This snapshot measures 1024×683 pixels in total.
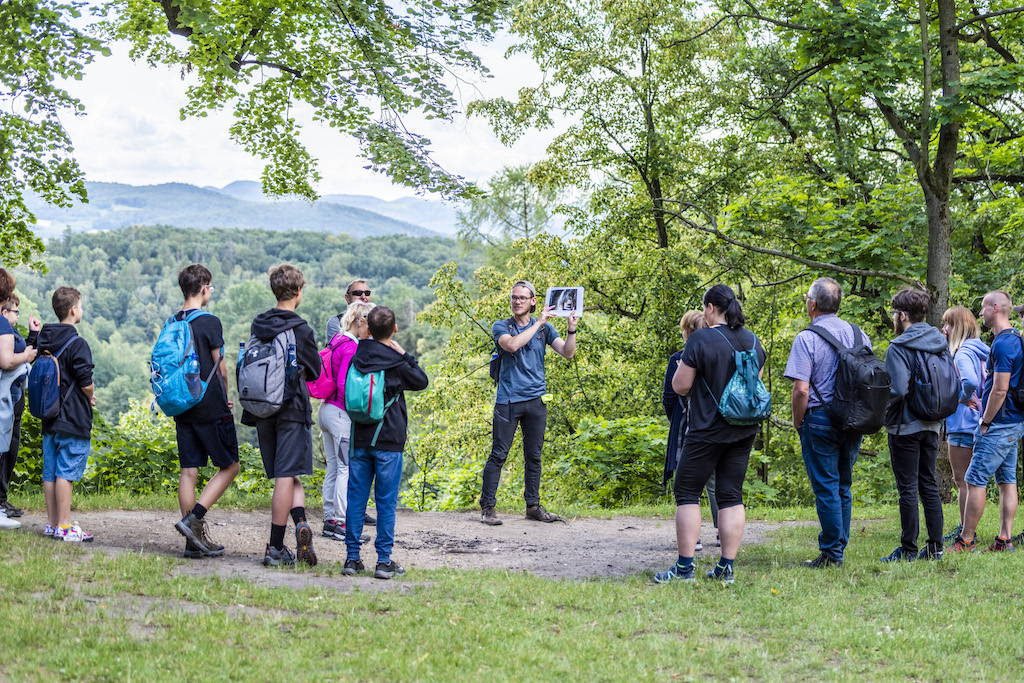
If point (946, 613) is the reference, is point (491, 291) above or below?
above

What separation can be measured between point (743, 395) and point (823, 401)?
0.89m

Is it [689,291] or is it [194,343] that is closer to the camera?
[194,343]

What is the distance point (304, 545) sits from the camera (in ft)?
18.3

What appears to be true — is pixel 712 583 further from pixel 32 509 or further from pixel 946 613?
pixel 32 509

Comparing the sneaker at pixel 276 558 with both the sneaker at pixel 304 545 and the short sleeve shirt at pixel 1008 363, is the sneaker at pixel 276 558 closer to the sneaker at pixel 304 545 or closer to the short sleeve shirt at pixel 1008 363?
the sneaker at pixel 304 545

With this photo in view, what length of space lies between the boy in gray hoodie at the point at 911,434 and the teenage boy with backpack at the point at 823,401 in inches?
17.2

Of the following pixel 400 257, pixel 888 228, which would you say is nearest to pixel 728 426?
pixel 888 228

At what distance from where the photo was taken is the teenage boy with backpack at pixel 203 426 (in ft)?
18.5

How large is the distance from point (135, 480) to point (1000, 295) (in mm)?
8499


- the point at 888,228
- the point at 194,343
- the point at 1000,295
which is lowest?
the point at 194,343

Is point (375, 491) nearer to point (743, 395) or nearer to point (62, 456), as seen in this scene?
point (62, 456)

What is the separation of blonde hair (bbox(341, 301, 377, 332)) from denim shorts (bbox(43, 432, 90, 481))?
2.05 m

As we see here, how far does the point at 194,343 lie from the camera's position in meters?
5.61

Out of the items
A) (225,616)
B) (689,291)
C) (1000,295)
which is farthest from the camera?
(689,291)
